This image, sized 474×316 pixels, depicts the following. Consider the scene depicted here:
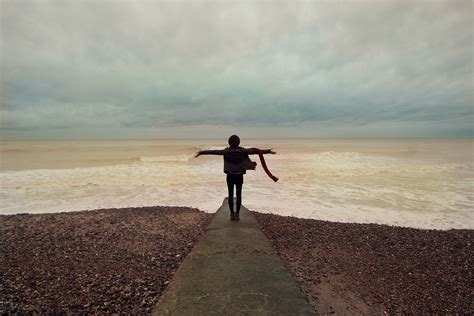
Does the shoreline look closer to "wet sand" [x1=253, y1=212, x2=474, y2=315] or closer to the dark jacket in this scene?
"wet sand" [x1=253, y1=212, x2=474, y2=315]

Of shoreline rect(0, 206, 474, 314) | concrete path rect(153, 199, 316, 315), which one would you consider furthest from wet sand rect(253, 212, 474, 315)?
concrete path rect(153, 199, 316, 315)

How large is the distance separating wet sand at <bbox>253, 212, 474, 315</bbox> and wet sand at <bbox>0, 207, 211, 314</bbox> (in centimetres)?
266

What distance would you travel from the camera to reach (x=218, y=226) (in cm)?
746

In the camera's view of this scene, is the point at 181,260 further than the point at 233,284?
Yes

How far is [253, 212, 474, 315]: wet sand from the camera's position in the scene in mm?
4891

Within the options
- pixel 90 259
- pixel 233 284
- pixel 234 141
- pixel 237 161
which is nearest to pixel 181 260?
pixel 90 259

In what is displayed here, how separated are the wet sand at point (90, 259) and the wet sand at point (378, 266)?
105 inches

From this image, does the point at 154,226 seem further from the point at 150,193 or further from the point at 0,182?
the point at 0,182

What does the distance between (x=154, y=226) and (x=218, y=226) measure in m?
2.38

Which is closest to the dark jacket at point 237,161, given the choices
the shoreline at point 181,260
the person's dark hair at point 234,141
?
the person's dark hair at point 234,141

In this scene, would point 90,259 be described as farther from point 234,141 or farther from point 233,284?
point 234,141

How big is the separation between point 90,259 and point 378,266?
6.26m

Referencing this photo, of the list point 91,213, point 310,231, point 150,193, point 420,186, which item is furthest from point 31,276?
point 420,186

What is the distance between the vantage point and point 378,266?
621cm
